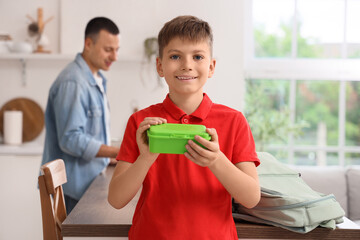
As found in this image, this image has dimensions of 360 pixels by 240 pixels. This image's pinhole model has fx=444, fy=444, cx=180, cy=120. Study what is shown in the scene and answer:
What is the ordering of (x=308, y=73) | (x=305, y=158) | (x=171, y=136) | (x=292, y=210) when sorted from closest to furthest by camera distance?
1. (x=171, y=136)
2. (x=292, y=210)
3. (x=308, y=73)
4. (x=305, y=158)

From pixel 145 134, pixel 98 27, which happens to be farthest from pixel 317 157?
pixel 145 134

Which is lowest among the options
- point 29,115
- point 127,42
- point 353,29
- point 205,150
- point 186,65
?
point 29,115

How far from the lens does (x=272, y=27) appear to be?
3891 millimetres

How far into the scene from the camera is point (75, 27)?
3693mm

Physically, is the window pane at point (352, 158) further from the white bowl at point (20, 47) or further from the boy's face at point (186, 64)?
the boy's face at point (186, 64)

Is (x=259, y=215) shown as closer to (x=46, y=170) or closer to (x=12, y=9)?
(x=46, y=170)

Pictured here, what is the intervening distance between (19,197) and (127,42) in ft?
5.01

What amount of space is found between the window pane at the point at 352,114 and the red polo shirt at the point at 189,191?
3084 mm

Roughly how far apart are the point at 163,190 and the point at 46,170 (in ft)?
1.84

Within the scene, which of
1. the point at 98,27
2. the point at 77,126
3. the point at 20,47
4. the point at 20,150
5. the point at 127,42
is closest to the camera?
the point at 77,126

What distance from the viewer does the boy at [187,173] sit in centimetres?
104

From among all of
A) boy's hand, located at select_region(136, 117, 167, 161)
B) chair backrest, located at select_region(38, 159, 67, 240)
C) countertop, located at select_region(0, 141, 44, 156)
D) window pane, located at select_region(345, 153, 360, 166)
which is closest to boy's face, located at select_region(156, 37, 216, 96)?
boy's hand, located at select_region(136, 117, 167, 161)

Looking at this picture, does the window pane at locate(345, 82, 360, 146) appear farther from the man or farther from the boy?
the boy

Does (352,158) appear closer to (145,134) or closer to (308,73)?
(308,73)
